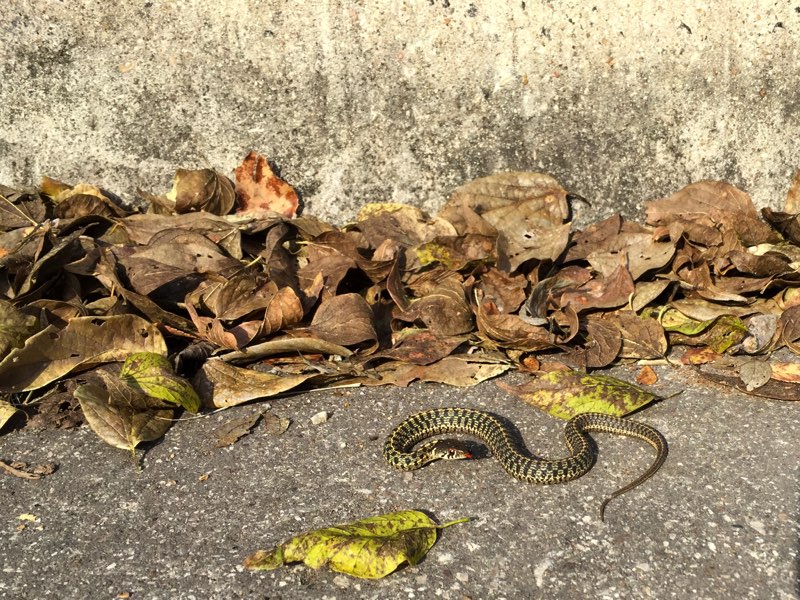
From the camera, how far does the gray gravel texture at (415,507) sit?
2797 mm

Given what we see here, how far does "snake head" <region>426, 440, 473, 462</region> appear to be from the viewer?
3580 millimetres

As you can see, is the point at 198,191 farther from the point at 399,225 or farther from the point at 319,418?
the point at 319,418

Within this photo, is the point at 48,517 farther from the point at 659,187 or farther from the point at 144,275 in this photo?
the point at 659,187

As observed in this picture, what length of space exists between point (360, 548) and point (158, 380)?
1399 millimetres

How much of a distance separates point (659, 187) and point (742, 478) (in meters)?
2.26

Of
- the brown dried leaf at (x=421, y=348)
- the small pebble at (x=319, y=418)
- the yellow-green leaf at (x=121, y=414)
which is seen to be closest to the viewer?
the yellow-green leaf at (x=121, y=414)

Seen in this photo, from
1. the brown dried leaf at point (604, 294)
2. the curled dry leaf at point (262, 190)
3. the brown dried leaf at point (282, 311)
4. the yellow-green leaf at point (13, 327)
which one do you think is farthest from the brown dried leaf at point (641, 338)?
the yellow-green leaf at point (13, 327)

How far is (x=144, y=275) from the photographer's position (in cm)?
431

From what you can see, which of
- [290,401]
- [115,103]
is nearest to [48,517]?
[290,401]

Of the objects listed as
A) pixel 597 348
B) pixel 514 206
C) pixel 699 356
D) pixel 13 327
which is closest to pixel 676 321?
pixel 699 356

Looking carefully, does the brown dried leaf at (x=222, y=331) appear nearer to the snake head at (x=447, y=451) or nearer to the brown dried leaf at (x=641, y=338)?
the snake head at (x=447, y=451)

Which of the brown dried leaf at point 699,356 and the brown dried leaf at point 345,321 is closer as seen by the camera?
the brown dried leaf at point 345,321

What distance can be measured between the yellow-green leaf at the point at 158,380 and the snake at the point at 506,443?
0.94 metres

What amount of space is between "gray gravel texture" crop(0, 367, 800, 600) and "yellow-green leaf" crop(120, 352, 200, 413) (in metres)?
0.14
